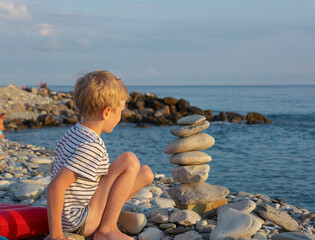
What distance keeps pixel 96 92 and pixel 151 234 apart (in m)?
1.45

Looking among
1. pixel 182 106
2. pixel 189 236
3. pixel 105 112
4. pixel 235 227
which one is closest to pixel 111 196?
pixel 105 112

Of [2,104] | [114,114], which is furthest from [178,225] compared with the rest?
[2,104]

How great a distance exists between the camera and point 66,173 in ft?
8.63

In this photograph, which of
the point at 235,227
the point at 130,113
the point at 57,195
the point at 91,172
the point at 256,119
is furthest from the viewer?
the point at 130,113

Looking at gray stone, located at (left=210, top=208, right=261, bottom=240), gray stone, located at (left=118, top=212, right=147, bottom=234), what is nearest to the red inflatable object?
gray stone, located at (left=118, top=212, right=147, bottom=234)

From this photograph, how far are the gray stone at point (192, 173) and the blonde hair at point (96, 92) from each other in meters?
1.58

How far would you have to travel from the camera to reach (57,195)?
2.60 metres

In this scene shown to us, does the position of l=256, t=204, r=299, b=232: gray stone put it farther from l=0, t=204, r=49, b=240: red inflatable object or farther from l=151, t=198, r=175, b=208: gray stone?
l=0, t=204, r=49, b=240: red inflatable object

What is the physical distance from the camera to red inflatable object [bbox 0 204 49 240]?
10.2 ft

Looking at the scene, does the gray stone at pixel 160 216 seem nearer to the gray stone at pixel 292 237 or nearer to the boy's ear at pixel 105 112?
the gray stone at pixel 292 237

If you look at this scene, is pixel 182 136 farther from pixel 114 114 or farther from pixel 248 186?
pixel 248 186

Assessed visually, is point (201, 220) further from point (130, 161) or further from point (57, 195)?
point (57, 195)

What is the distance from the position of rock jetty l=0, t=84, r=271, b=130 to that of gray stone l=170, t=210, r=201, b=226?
15.1 meters

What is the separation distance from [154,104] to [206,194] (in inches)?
730
